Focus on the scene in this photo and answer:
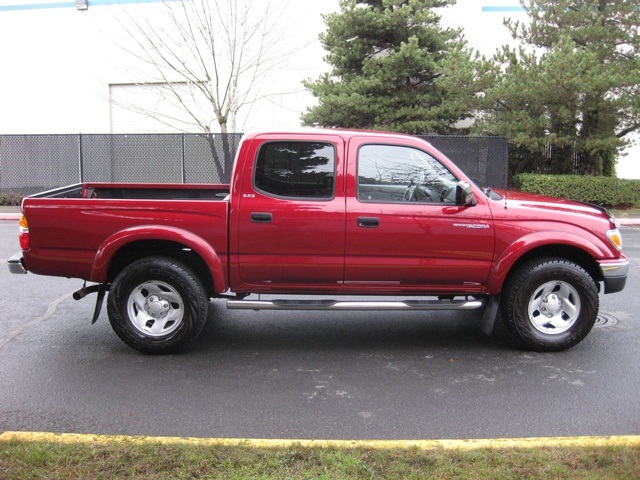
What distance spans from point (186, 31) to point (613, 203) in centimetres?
1532

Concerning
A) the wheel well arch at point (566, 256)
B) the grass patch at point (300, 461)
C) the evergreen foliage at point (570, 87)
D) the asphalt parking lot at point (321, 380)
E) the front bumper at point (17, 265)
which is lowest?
the asphalt parking lot at point (321, 380)

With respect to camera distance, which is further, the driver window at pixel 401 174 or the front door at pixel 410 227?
the driver window at pixel 401 174

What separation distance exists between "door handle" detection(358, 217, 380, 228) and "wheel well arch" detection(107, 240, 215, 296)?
4.73ft

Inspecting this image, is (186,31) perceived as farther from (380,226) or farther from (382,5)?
(380,226)

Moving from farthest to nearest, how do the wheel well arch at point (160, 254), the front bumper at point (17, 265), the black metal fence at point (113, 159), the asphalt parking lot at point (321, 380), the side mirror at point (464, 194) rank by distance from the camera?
the black metal fence at point (113, 159) < the front bumper at point (17, 265) < the wheel well arch at point (160, 254) < the side mirror at point (464, 194) < the asphalt parking lot at point (321, 380)

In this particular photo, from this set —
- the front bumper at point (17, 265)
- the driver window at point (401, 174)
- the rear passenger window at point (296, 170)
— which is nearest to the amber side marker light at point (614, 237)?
the driver window at point (401, 174)

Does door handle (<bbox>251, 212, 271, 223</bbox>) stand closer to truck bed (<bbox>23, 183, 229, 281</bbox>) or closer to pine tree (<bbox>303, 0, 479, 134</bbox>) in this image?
truck bed (<bbox>23, 183, 229, 281</bbox>)

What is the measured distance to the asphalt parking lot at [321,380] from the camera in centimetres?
404

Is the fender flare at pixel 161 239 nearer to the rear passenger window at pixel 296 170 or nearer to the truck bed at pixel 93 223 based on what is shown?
the truck bed at pixel 93 223

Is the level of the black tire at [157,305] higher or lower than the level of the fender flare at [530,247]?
lower

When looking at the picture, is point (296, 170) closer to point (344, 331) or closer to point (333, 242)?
point (333, 242)

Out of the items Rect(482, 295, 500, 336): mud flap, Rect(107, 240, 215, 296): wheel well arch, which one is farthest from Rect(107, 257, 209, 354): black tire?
Rect(482, 295, 500, 336): mud flap

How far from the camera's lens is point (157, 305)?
5.31 m

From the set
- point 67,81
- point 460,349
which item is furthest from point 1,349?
point 67,81
